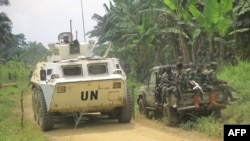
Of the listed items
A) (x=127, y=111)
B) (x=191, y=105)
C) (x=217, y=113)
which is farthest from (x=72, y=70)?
(x=217, y=113)

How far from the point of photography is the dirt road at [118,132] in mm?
9367

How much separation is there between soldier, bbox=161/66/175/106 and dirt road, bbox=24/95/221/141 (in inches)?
29.9

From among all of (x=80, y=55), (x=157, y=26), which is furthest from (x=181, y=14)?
(x=80, y=55)

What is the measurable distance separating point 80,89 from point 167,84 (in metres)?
2.23

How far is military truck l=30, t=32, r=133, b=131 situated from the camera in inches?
421

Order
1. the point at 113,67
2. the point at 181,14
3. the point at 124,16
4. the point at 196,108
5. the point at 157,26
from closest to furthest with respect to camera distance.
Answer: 1. the point at 196,108
2. the point at 113,67
3. the point at 181,14
4. the point at 157,26
5. the point at 124,16

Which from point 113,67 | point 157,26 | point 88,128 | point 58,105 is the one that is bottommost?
point 88,128

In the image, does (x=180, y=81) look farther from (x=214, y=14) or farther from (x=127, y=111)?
(x=214, y=14)

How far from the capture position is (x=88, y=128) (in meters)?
11.3

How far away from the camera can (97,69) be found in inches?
453

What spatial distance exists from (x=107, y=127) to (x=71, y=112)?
107 centimetres

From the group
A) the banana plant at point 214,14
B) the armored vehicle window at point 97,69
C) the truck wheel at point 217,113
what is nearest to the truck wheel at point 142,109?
the armored vehicle window at point 97,69

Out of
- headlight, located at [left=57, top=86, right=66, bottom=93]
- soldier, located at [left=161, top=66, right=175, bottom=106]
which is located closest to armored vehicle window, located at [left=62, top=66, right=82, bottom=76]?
headlight, located at [left=57, top=86, right=66, bottom=93]

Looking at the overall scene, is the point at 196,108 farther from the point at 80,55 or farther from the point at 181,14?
the point at 181,14
